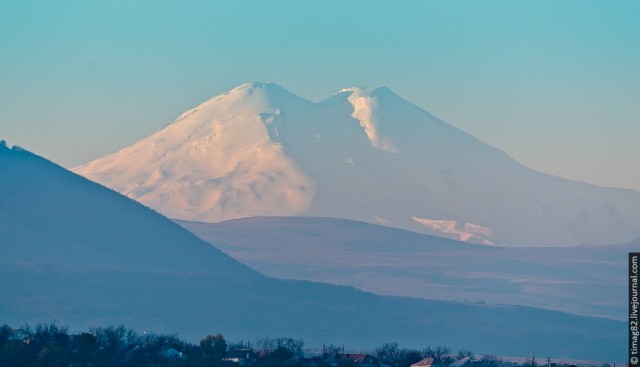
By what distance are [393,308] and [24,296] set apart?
1501 inches

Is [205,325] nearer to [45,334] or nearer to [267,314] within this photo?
[267,314]

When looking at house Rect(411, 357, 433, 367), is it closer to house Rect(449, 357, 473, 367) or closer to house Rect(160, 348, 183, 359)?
house Rect(449, 357, 473, 367)

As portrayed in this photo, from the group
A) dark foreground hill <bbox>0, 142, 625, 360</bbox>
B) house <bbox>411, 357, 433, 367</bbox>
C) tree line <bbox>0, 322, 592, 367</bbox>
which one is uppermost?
dark foreground hill <bbox>0, 142, 625, 360</bbox>

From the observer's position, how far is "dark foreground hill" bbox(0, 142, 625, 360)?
17450 centimetres

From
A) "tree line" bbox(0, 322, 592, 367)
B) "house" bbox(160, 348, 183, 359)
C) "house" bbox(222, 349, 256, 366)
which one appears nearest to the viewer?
"tree line" bbox(0, 322, 592, 367)

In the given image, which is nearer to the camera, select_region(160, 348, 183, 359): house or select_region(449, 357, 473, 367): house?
select_region(160, 348, 183, 359): house

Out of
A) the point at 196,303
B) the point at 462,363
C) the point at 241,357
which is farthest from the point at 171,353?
the point at 196,303

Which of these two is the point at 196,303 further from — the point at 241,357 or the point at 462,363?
the point at 241,357

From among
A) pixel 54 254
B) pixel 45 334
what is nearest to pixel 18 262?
pixel 54 254

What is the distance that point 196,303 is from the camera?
183 meters

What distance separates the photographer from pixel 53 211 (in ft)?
648

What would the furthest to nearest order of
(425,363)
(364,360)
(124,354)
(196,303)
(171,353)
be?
(196,303) → (425,363) → (364,360) → (171,353) → (124,354)

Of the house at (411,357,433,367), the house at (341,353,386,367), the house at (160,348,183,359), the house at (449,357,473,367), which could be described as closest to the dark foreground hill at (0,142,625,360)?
the house at (449,357,473,367)

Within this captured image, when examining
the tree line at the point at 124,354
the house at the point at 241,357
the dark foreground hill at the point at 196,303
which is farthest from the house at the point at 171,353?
the dark foreground hill at the point at 196,303
